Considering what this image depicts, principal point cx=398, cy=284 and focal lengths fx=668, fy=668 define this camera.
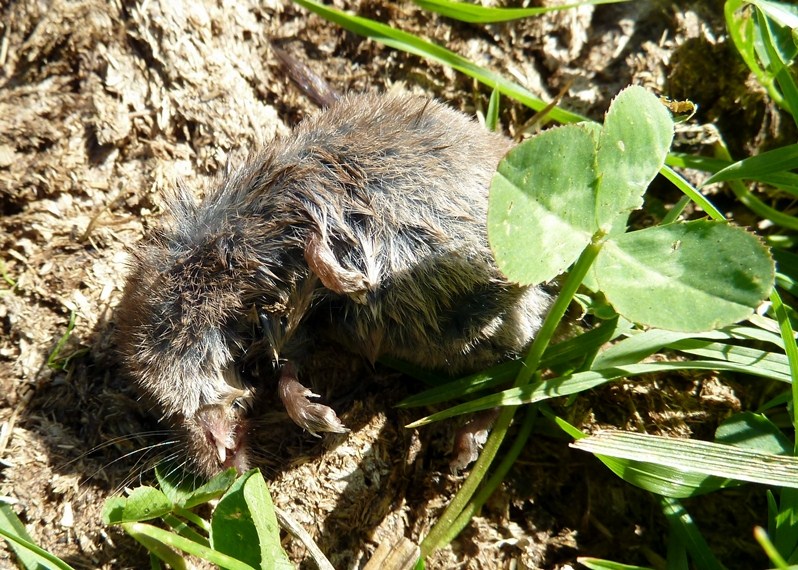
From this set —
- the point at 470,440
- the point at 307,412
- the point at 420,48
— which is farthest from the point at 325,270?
the point at 420,48

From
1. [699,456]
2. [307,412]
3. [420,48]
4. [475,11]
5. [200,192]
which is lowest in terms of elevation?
[307,412]

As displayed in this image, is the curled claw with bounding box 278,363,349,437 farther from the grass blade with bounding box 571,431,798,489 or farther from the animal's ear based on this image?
the grass blade with bounding box 571,431,798,489

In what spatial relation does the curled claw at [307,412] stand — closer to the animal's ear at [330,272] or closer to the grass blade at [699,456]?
the animal's ear at [330,272]

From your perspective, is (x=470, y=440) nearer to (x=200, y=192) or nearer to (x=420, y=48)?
(x=200, y=192)

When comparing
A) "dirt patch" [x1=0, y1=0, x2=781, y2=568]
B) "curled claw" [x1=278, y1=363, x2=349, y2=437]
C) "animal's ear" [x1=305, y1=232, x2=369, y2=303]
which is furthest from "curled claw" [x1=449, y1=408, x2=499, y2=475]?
"animal's ear" [x1=305, y1=232, x2=369, y2=303]

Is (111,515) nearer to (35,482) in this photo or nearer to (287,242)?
(35,482)

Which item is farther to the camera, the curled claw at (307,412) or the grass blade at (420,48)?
the grass blade at (420,48)

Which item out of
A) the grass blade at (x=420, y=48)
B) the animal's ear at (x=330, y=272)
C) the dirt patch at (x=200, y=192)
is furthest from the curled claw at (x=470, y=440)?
the grass blade at (x=420, y=48)
